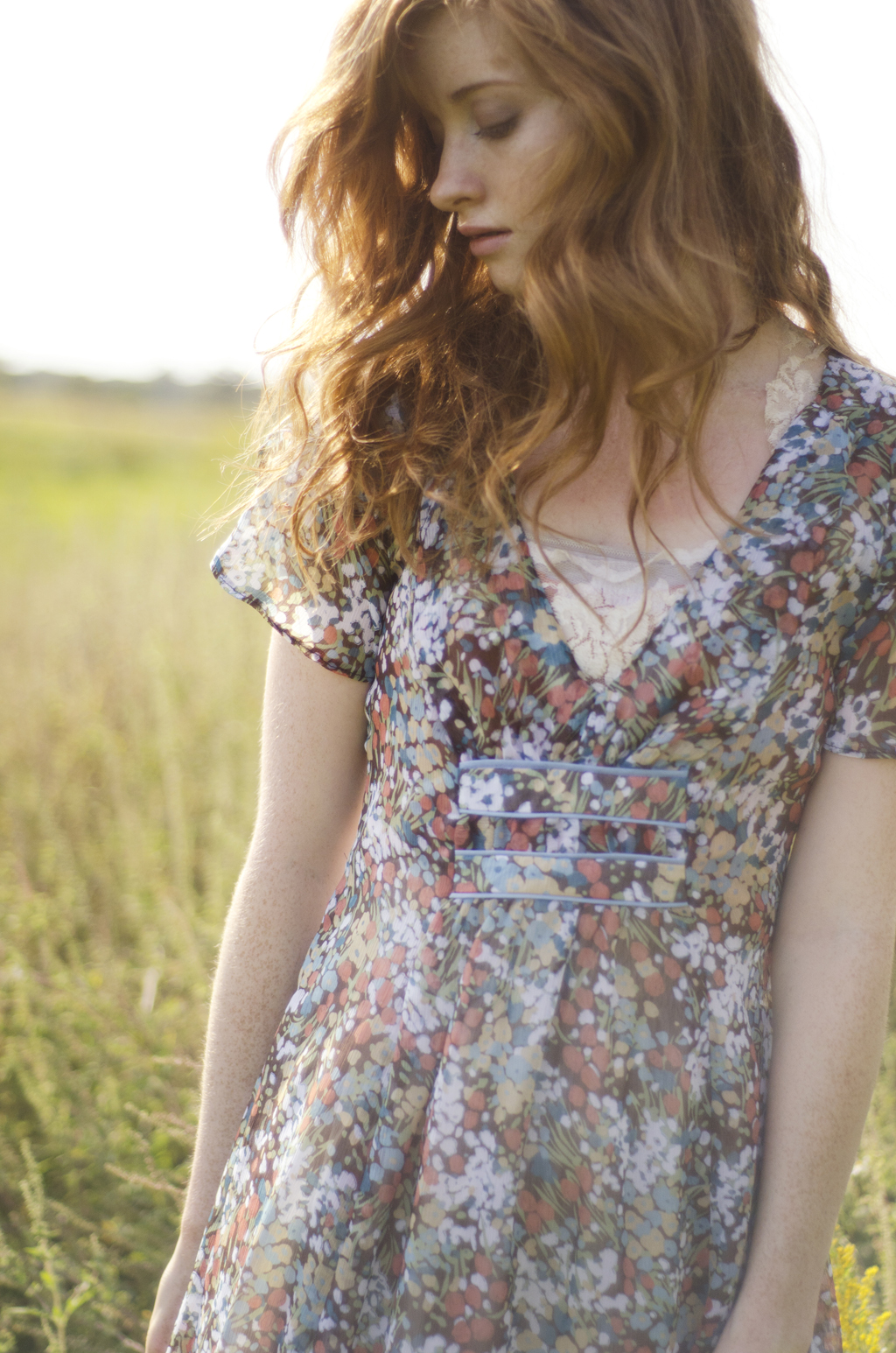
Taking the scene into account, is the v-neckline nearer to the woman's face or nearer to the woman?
the woman

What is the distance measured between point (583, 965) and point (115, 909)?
8.19 feet

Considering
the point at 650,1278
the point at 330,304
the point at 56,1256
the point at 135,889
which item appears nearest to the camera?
the point at 650,1278

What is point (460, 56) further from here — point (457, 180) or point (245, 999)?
point (245, 999)

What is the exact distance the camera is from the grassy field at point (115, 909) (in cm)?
187

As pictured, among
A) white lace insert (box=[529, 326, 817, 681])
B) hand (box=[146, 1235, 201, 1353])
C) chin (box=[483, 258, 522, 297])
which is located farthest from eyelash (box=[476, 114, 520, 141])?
hand (box=[146, 1235, 201, 1353])

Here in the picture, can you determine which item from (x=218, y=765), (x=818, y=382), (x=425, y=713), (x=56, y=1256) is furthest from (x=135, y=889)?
(x=818, y=382)

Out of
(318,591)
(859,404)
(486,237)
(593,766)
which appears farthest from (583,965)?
(486,237)

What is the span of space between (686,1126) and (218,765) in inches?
110

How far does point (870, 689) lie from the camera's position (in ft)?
3.15

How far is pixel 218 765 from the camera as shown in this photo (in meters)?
3.56

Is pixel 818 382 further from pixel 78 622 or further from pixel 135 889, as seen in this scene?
pixel 78 622

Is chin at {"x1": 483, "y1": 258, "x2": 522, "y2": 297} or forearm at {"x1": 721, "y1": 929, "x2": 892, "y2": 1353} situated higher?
chin at {"x1": 483, "y1": 258, "x2": 522, "y2": 297}

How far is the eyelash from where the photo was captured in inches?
39.2

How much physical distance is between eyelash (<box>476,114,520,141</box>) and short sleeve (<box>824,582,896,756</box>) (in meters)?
0.57
